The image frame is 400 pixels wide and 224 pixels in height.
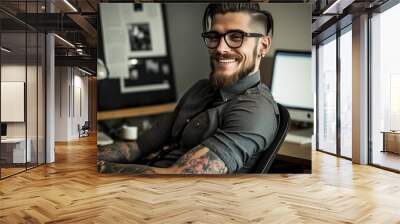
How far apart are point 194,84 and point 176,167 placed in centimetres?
127

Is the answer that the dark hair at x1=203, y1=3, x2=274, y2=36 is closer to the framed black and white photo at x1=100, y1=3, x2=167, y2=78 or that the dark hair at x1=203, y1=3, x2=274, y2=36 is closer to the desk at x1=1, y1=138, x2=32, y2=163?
the framed black and white photo at x1=100, y1=3, x2=167, y2=78

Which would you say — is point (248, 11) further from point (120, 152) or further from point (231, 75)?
point (120, 152)

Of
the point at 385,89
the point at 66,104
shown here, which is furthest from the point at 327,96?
the point at 66,104

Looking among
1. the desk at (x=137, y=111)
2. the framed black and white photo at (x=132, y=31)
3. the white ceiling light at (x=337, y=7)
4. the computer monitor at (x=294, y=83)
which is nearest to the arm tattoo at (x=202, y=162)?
the desk at (x=137, y=111)

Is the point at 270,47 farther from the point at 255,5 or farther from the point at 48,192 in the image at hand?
the point at 48,192

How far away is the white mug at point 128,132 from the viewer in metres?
6.05

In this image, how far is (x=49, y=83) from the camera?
7.96 m

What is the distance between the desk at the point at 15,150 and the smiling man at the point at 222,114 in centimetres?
169

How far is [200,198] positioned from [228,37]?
8.08 feet

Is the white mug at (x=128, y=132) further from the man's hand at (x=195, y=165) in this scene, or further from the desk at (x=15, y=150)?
the desk at (x=15, y=150)

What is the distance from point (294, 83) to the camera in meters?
6.07

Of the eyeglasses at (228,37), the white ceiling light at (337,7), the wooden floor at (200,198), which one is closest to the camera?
the wooden floor at (200,198)

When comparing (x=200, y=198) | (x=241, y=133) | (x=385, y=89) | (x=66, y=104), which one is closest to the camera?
(x=200, y=198)

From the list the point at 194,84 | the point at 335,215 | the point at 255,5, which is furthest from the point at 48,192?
the point at 255,5
